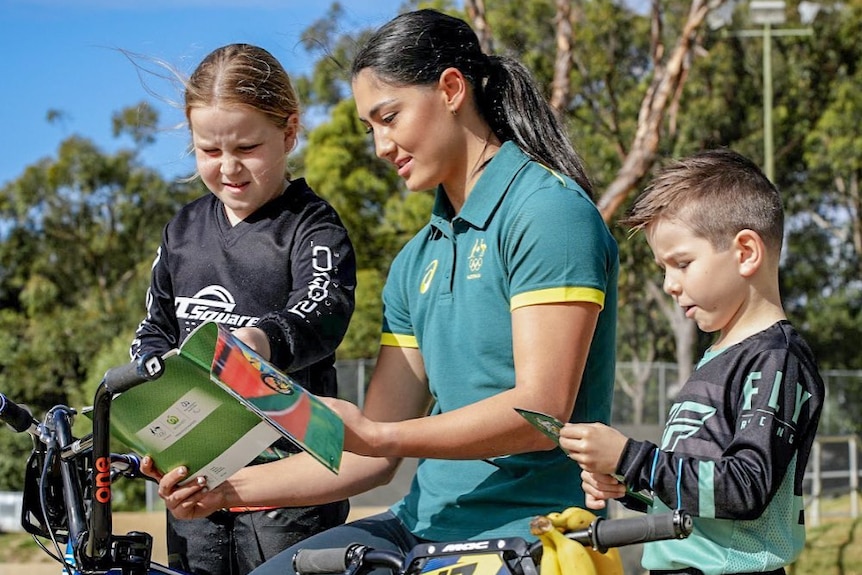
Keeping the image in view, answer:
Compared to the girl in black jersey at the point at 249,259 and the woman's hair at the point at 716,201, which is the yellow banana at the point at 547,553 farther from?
the girl in black jersey at the point at 249,259

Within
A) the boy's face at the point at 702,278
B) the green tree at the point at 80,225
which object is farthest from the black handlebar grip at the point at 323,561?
the green tree at the point at 80,225

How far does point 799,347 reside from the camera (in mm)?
2412

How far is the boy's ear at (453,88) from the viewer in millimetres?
2771

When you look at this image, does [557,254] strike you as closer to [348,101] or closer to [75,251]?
[348,101]

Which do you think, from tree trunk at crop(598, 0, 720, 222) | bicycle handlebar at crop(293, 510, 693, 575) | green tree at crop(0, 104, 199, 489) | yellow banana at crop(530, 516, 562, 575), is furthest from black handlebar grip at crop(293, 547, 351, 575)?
green tree at crop(0, 104, 199, 489)

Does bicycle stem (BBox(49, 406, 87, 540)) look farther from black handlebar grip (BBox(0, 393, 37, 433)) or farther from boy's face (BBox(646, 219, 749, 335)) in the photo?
boy's face (BBox(646, 219, 749, 335))

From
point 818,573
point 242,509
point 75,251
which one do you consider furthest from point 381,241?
point 242,509

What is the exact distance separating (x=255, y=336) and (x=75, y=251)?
28551mm

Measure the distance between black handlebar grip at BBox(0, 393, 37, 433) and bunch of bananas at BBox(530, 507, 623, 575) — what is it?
1.14 m

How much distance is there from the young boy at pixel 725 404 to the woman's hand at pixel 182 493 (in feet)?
2.77

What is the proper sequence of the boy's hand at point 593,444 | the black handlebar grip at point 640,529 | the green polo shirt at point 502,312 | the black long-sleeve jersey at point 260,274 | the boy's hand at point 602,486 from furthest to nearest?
the black long-sleeve jersey at point 260,274, the green polo shirt at point 502,312, the boy's hand at point 602,486, the boy's hand at point 593,444, the black handlebar grip at point 640,529

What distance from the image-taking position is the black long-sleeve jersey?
290 centimetres

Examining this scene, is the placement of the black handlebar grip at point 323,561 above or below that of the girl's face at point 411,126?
below

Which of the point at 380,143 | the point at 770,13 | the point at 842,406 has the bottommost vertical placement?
the point at 842,406
